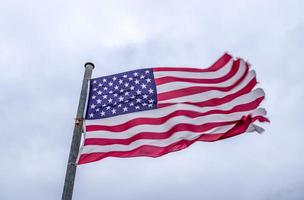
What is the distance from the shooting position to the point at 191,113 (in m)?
12.1

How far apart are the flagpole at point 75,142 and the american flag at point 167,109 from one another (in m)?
0.39

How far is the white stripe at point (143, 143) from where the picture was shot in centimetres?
1088

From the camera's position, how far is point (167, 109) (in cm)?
1218

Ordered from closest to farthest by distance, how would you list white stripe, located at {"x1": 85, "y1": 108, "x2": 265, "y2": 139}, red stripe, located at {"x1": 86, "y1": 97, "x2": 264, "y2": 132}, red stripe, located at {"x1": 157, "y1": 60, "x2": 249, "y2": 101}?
white stripe, located at {"x1": 85, "y1": 108, "x2": 265, "y2": 139}, red stripe, located at {"x1": 86, "y1": 97, "x2": 264, "y2": 132}, red stripe, located at {"x1": 157, "y1": 60, "x2": 249, "y2": 101}

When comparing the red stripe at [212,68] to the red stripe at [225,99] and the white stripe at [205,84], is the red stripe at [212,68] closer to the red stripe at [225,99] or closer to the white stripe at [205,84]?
the white stripe at [205,84]

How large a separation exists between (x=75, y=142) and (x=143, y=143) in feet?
6.26

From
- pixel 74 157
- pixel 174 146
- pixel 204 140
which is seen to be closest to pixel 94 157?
pixel 74 157

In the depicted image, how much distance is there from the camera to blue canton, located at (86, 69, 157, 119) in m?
11.7

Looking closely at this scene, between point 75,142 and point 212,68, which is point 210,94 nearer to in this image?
point 212,68

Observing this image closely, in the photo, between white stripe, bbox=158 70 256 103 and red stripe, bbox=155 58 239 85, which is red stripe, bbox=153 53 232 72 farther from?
white stripe, bbox=158 70 256 103

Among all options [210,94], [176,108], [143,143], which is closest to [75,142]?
[143,143]

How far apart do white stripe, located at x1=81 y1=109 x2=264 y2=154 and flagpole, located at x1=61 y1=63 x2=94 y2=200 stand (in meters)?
0.50

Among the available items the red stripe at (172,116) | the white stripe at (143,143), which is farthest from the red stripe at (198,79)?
the white stripe at (143,143)

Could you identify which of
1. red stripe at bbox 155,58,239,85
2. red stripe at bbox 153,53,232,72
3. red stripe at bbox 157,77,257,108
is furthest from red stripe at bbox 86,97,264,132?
red stripe at bbox 153,53,232,72
